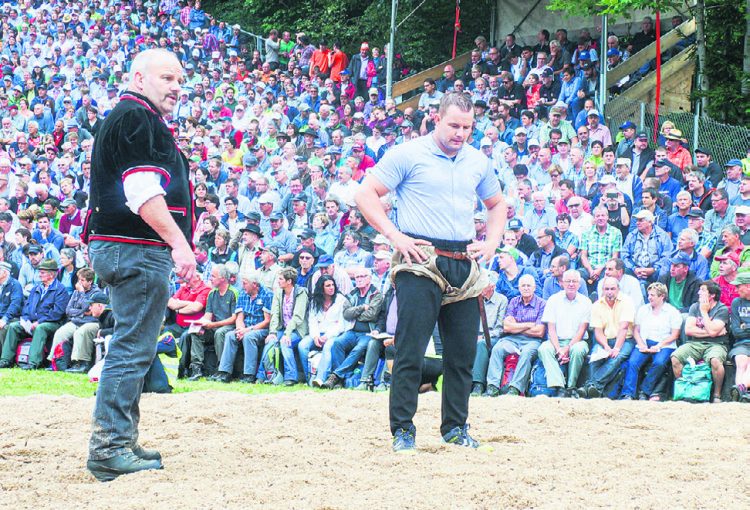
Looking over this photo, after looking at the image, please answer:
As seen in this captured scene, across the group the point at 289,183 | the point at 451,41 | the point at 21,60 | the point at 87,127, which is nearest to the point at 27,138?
the point at 87,127

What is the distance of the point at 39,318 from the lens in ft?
45.4

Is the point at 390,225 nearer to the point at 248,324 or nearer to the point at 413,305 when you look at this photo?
the point at 413,305

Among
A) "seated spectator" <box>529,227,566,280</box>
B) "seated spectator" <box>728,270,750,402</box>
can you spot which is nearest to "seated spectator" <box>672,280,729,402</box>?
"seated spectator" <box>728,270,750,402</box>

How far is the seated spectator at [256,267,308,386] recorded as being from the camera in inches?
476

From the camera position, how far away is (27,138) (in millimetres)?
23750

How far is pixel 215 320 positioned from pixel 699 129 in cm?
821

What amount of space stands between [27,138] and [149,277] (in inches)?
798

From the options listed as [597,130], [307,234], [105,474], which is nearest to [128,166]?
[105,474]

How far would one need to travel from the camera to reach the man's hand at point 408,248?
5527 mm

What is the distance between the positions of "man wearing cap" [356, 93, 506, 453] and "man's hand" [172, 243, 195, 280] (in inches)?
45.1

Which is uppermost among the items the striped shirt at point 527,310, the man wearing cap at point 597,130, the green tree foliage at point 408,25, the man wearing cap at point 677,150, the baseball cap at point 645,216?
the green tree foliage at point 408,25

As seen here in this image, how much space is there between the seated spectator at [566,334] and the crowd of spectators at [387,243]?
0.06ft

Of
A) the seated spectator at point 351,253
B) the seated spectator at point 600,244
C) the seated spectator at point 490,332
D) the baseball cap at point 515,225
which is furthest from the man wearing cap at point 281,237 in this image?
the seated spectator at point 600,244

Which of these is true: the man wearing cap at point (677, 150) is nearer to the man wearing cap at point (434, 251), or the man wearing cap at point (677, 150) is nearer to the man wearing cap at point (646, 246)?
the man wearing cap at point (646, 246)
